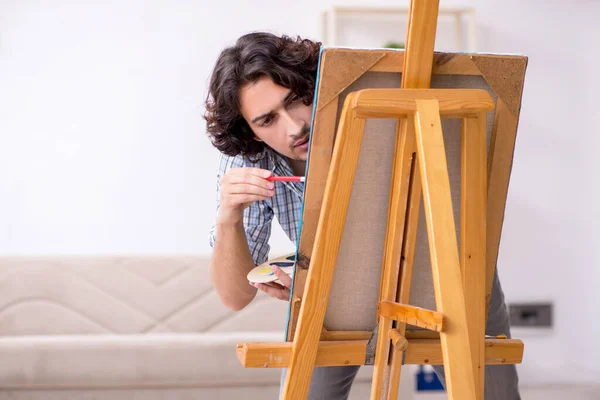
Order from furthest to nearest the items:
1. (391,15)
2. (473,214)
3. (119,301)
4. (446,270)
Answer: (391,15) < (119,301) < (473,214) < (446,270)

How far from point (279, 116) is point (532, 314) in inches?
84.8

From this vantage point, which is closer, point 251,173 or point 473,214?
point 473,214

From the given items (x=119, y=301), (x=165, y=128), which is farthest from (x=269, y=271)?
(x=165, y=128)

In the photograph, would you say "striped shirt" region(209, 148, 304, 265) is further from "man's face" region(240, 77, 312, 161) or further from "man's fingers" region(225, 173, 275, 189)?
"man's fingers" region(225, 173, 275, 189)

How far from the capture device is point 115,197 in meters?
2.84

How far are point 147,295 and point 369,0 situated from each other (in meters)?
1.60

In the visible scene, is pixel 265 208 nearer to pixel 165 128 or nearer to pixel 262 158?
pixel 262 158

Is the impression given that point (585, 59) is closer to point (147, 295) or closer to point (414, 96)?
point (147, 295)

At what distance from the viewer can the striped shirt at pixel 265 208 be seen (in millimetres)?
1463

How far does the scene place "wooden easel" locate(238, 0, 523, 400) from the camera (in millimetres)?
850

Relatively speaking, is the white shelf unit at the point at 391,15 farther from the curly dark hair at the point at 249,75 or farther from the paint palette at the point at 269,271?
the paint palette at the point at 269,271

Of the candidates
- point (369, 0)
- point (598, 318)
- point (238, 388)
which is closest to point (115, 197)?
point (238, 388)

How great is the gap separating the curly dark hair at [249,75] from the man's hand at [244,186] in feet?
0.64

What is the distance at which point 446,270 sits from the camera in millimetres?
844
